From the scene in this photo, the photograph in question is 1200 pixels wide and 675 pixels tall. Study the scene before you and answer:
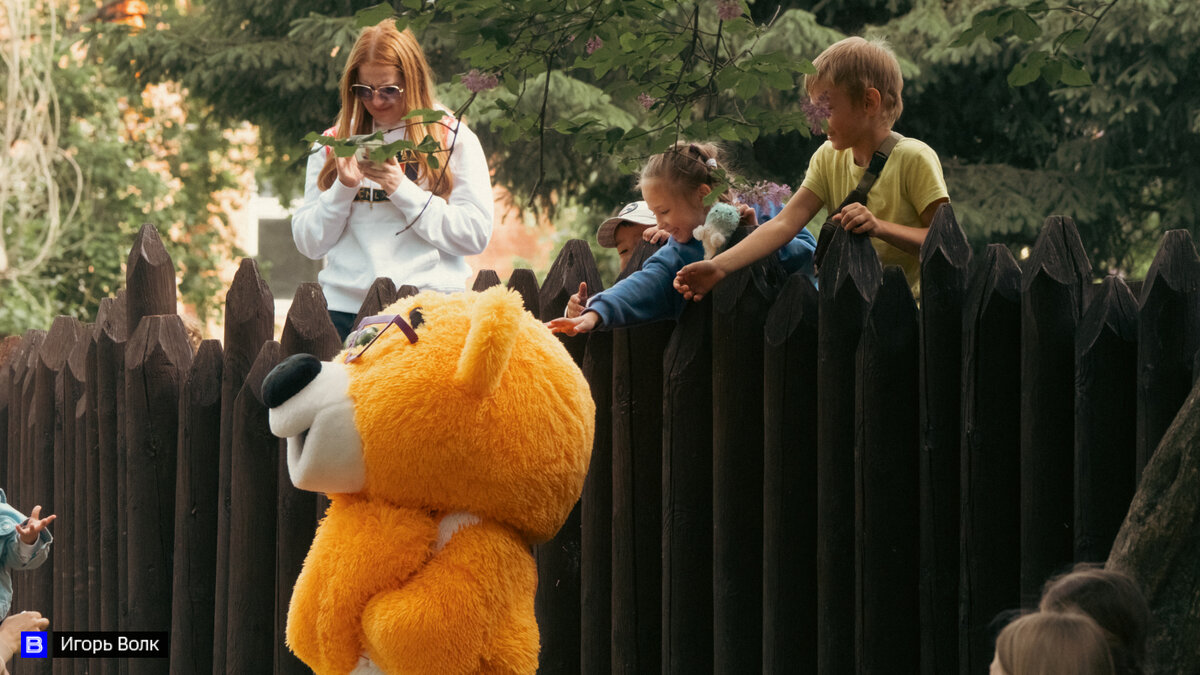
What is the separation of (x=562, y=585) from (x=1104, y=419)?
1.51 m

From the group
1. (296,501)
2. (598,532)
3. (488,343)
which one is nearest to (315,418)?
(488,343)

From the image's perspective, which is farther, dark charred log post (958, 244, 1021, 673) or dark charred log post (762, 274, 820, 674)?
dark charred log post (762, 274, 820, 674)

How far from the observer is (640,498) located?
10.6 feet

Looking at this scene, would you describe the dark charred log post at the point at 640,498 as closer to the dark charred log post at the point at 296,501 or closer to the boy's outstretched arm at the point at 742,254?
the boy's outstretched arm at the point at 742,254

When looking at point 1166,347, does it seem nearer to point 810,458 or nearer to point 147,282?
point 810,458

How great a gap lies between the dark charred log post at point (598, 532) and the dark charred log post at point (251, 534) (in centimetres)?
111

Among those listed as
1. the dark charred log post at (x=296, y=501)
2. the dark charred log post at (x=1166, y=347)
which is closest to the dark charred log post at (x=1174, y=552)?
the dark charred log post at (x=1166, y=347)

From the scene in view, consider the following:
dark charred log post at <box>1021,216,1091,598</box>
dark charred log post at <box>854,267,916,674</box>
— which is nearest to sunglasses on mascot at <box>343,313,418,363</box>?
dark charred log post at <box>854,267,916,674</box>

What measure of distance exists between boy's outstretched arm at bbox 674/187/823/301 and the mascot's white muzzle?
0.90 m

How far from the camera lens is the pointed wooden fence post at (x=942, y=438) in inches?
106

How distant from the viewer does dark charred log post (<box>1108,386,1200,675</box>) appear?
80.0 inches

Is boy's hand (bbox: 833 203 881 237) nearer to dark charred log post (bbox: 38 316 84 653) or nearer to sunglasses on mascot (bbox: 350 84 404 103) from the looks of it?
sunglasses on mascot (bbox: 350 84 404 103)

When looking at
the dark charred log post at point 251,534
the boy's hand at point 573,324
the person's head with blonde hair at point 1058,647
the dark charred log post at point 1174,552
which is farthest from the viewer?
the dark charred log post at point 251,534

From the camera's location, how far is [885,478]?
276 cm
